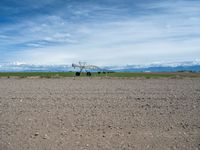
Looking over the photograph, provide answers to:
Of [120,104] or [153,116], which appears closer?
[153,116]

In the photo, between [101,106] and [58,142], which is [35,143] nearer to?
[58,142]

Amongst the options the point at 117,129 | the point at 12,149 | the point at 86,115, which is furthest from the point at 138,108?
the point at 12,149

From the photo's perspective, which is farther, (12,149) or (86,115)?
Result: (86,115)

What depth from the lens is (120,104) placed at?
52.0 feet

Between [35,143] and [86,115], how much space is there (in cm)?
399

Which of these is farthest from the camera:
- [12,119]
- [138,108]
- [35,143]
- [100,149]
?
[138,108]

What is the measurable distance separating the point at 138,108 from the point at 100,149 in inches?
252

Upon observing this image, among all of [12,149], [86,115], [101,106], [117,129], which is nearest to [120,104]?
[101,106]

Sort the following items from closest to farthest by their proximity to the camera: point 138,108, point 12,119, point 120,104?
point 12,119, point 138,108, point 120,104

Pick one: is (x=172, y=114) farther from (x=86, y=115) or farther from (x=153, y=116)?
(x=86, y=115)

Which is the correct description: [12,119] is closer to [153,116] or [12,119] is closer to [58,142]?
[58,142]

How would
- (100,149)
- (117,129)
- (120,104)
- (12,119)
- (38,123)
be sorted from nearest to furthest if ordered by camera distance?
(100,149) → (117,129) → (38,123) → (12,119) → (120,104)

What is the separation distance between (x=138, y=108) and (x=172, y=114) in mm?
2093

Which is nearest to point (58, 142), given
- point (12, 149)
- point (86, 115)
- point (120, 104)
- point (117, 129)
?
point (12, 149)
